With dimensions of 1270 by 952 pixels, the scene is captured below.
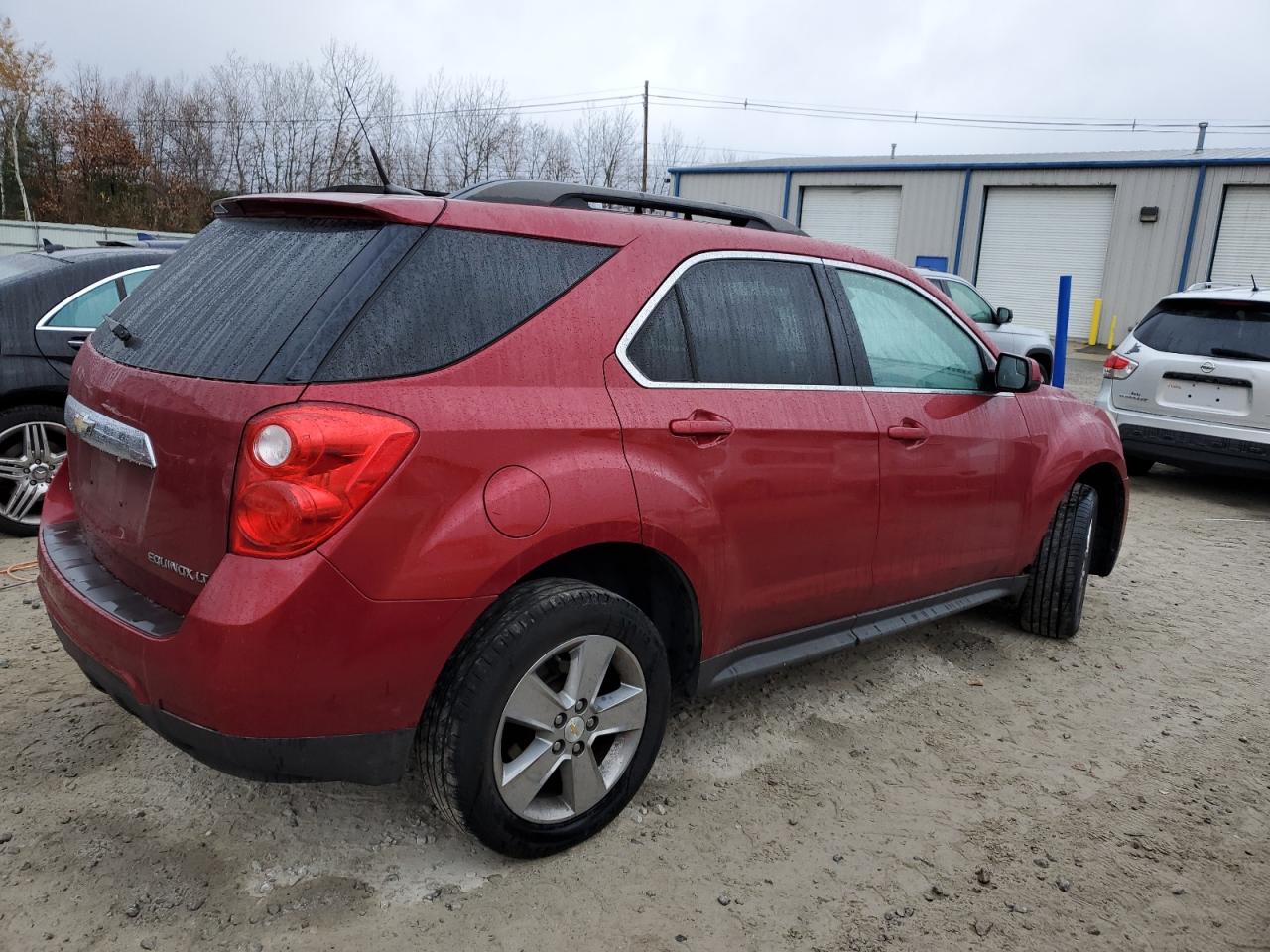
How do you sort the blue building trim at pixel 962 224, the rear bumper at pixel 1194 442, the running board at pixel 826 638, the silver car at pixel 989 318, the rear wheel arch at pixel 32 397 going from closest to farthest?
the running board at pixel 826 638
the rear wheel arch at pixel 32 397
the rear bumper at pixel 1194 442
the silver car at pixel 989 318
the blue building trim at pixel 962 224

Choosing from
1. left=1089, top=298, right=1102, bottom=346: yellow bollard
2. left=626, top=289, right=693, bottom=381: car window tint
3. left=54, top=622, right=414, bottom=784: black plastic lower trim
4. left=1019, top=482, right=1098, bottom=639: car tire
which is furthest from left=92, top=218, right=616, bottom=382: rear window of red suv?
left=1089, top=298, right=1102, bottom=346: yellow bollard

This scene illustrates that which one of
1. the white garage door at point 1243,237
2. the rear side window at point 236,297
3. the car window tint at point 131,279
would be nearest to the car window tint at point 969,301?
the car window tint at point 131,279

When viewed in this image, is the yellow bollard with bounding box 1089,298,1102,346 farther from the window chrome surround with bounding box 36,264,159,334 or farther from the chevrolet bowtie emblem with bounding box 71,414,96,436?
the chevrolet bowtie emblem with bounding box 71,414,96,436

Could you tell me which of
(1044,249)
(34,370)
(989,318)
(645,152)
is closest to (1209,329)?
(989,318)

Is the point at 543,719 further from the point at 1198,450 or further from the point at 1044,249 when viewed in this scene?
the point at 1044,249

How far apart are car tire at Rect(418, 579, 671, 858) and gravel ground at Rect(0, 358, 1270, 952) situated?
0.18m

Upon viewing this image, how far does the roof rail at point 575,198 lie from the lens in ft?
8.89

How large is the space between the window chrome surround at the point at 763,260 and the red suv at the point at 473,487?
0.04 feet

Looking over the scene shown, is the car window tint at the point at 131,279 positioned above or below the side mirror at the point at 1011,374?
above

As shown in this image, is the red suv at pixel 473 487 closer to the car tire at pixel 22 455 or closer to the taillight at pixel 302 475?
the taillight at pixel 302 475

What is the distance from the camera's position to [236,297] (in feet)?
7.82

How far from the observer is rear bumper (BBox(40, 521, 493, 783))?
2021mm

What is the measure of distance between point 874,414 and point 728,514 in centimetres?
81

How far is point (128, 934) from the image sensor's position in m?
2.25
